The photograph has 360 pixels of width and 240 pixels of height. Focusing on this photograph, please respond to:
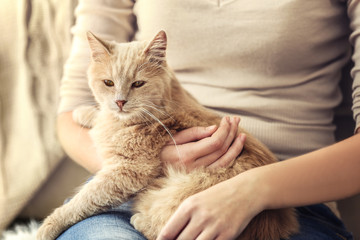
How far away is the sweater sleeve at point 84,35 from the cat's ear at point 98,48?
168 mm

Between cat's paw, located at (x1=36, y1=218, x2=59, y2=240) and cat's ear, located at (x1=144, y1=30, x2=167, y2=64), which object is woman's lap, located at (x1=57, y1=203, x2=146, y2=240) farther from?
cat's ear, located at (x1=144, y1=30, x2=167, y2=64)

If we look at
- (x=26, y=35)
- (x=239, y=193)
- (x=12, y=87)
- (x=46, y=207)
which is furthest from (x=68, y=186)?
(x=239, y=193)

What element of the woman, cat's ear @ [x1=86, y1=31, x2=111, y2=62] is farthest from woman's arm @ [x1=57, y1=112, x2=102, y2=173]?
cat's ear @ [x1=86, y1=31, x2=111, y2=62]

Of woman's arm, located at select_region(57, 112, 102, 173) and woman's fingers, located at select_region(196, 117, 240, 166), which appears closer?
woman's fingers, located at select_region(196, 117, 240, 166)

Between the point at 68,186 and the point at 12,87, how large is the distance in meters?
0.36

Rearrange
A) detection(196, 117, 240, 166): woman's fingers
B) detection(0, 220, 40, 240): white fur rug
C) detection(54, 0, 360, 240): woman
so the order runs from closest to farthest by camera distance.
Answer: detection(196, 117, 240, 166): woman's fingers < detection(54, 0, 360, 240): woman < detection(0, 220, 40, 240): white fur rug

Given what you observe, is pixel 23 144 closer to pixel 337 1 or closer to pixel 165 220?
pixel 165 220

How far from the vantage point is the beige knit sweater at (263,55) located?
85 centimetres

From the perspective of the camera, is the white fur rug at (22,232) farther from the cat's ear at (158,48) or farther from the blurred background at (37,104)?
the cat's ear at (158,48)

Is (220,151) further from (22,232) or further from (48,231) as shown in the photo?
(22,232)

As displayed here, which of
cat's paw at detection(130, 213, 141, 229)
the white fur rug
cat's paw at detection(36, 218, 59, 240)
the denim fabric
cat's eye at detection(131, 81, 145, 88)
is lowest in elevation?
the white fur rug

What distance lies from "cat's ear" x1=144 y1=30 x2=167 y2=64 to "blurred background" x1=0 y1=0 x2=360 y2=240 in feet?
1.52

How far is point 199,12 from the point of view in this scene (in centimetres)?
88

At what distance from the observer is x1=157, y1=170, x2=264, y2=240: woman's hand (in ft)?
2.04
